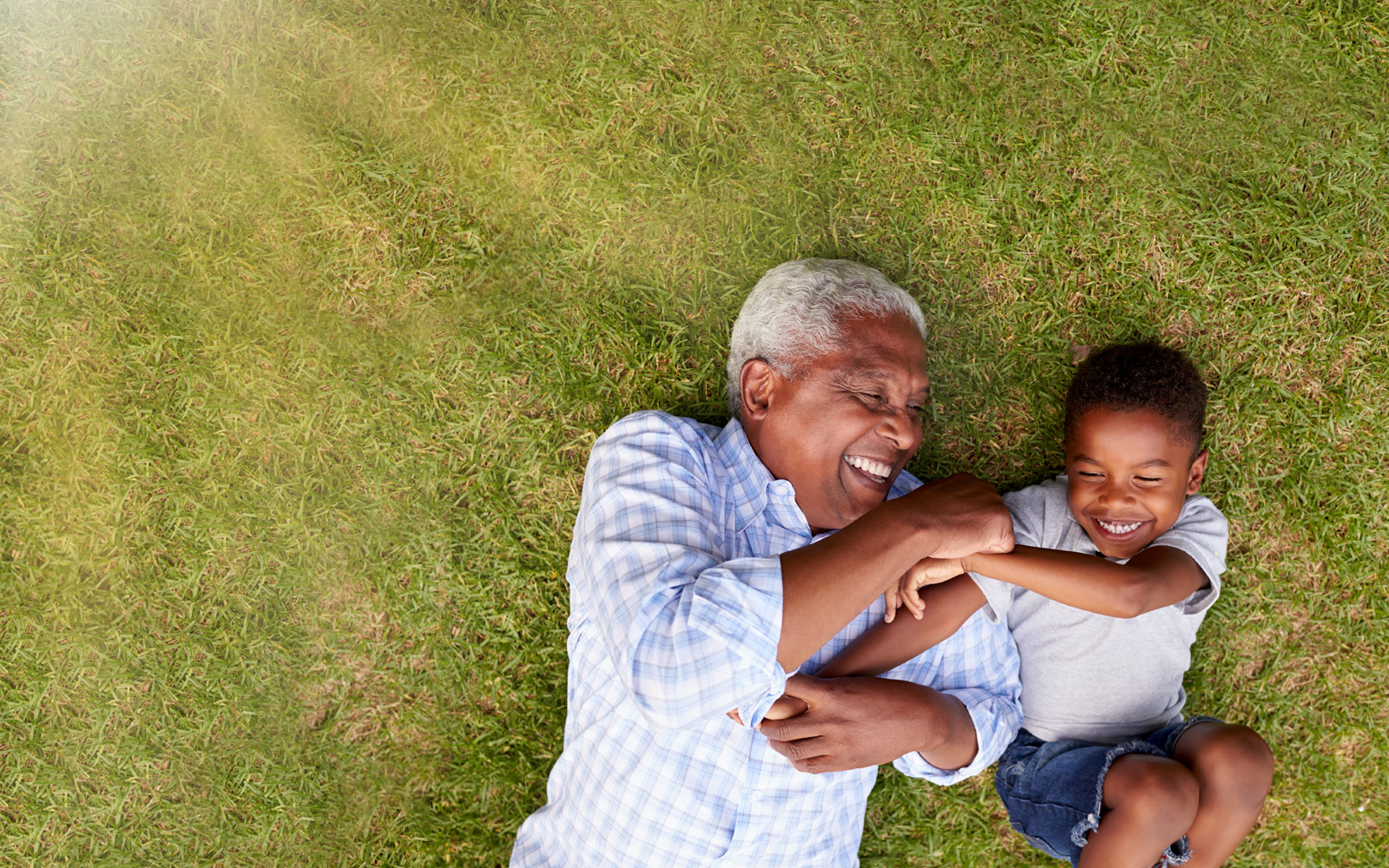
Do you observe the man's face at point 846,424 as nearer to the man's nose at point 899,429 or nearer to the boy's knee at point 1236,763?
the man's nose at point 899,429

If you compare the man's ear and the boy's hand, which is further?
the man's ear

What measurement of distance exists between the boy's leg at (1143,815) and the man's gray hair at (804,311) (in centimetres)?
187

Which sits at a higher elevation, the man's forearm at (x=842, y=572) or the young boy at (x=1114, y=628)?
the man's forearm at (x=842, y=572)

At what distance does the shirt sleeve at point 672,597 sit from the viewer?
2375mm

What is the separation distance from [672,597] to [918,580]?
3.44ft

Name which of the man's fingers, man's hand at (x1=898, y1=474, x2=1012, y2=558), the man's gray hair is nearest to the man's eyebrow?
the man's gray hair

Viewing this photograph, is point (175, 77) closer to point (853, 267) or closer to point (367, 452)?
point (367, 452)

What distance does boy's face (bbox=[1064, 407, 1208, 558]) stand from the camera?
3227mm

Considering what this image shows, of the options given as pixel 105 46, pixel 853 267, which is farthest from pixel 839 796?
pixel 105 46

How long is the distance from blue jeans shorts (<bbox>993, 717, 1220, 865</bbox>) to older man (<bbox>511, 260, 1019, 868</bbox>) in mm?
283

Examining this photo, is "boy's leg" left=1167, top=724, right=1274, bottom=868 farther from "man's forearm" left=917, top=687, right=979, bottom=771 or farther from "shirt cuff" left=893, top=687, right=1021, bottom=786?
"man's forearm" left=917, top=687, right=979, bottom=771

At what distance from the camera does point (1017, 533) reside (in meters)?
3.48

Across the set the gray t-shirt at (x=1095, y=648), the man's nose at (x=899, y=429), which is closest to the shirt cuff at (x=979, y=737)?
the gray t-shirt at (x=1095, y=648)

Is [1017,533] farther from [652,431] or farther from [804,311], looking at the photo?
[652,431]
